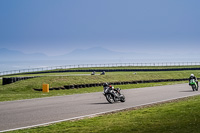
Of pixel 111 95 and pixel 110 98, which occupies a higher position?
pixel 111 95

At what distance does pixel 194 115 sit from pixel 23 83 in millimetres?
26950

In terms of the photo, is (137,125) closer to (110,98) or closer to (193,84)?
(110,98)

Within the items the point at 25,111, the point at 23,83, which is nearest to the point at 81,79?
the point at 23,83

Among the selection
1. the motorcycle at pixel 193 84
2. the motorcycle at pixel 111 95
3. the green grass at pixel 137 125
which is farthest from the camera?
the motorcycle at pixel 193 84

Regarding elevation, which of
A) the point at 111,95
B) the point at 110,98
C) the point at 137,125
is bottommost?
the point at 137,125

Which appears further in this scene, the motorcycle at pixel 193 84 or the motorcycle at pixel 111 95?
the motorcycle at pixel 193 84

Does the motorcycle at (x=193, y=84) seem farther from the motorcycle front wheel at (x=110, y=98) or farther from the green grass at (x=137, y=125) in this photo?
the green grass at (x=137, y=125)

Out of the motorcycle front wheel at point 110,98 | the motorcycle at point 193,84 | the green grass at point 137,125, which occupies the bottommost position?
the green grass at point 137,125

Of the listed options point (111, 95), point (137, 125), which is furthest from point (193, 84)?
point (137, 125)

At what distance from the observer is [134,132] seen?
34.0 feet

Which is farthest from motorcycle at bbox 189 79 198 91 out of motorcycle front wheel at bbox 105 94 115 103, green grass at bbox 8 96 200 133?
green grass at bbox 8 96 200 133

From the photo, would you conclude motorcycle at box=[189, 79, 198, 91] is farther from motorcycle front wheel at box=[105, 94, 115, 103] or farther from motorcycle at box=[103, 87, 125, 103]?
motorcycle front wheel at box=[105, 94, 115, 103]

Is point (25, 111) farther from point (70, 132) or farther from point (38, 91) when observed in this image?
point (38, 91)

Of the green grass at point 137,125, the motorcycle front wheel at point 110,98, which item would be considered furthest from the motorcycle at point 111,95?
the green grass at point 137,125
